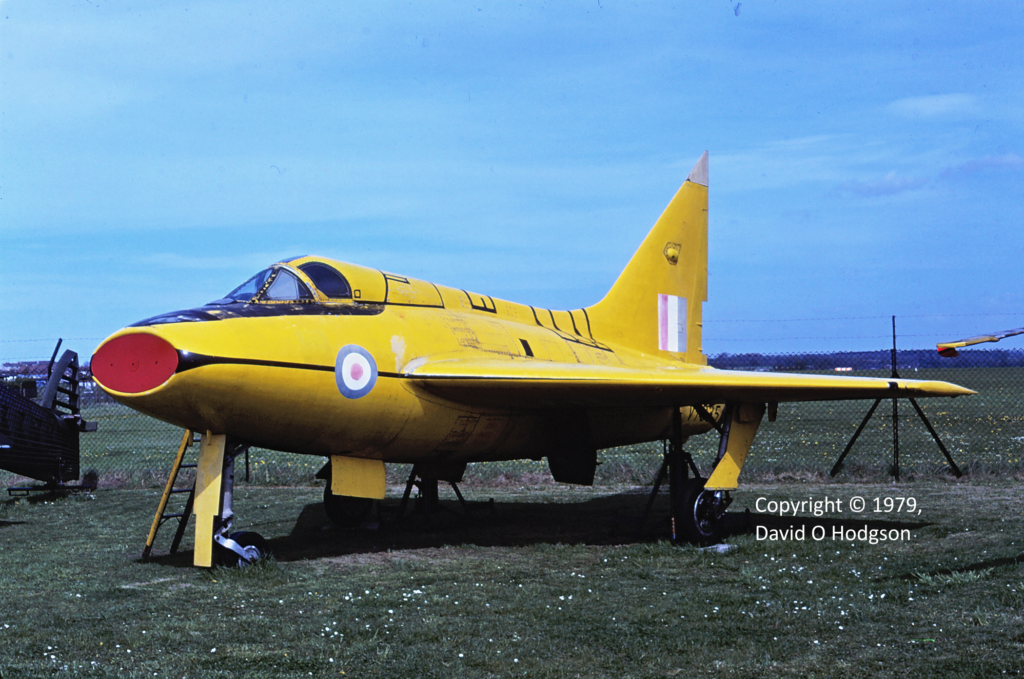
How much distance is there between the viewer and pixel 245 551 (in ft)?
29.3

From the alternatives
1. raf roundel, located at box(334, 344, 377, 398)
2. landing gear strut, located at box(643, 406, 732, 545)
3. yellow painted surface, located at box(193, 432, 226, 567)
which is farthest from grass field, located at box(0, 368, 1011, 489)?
yellow painted surface, located at box(193, 432, 226, 567)

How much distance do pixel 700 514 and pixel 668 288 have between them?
5.05 m

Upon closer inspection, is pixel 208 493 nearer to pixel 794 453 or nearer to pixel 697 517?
pixel 697 517

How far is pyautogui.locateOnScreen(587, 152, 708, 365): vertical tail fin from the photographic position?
14250 millimetres

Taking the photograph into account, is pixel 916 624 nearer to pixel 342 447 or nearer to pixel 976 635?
pixel 976 635

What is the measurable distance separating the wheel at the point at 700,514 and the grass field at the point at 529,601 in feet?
1.02

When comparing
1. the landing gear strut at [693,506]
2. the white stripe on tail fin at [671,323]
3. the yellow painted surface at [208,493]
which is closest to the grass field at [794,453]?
the white stripe on tail fin at [671,323]

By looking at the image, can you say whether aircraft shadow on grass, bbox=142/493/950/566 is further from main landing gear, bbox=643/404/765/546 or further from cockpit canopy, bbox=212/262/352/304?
cockpit canopy, bbox=212/262/352/304

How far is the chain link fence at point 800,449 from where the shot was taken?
1636 cm

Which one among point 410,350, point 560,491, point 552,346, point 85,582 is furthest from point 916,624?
point 560,491

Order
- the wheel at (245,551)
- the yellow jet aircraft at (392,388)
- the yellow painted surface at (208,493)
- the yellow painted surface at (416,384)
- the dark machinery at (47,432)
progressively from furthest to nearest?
the dark machinery at (47,432) < the wheel at (245,551) < the yellow painted surface at (208,493) < the yellow painted surface at (416,384) < the yellow jet aircraft at (392,388)

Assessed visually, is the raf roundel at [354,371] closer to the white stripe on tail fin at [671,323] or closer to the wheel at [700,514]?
the wheel at [700,514]

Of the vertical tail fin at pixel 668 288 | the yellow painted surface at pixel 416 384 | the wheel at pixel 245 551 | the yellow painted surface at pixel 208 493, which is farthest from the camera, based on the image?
the vertical tail fin at pixel 668 288

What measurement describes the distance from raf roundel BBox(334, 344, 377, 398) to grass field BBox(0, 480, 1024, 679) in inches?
73.0
